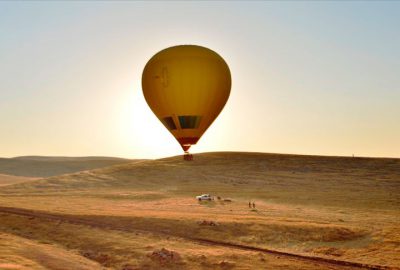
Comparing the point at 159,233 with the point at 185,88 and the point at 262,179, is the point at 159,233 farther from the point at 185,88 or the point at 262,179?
the point at 262,179

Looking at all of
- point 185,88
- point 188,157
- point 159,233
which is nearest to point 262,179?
point 188,157

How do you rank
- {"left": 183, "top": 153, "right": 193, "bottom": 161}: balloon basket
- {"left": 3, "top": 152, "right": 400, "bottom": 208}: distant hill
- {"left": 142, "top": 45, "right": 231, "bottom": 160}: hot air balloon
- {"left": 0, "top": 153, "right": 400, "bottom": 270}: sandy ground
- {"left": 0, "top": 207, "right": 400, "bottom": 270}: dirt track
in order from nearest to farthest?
{"left": 0, "top": 207, "right": 400, "bottom": 270}: dirt track < {"left": 0, "top": 153, "right": 400, "bottom": 270}: sandy ground < {"left": 183, "top": 153, "right": 193, "bottom": 161}: balloon basket < {"left": 142, "top": 45, "right": 231, "bottom": 160}: hot air balloon < {"left": 3, "top": 152, "right": 400, "bottom": 208}: distant hill

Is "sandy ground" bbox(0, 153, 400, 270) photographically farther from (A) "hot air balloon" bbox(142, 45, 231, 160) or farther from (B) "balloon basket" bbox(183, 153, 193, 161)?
(A) "hot air balloon" bbox(142, 45, 231, 160)

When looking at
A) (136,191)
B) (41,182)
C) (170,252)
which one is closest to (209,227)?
(170,252)

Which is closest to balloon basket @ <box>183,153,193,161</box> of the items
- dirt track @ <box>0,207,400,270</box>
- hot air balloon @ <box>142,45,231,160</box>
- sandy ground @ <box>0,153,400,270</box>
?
hot air balloon @ <box>142,45,231,160</box>

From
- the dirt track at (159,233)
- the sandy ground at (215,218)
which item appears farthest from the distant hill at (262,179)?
the dirt track at (159,233)

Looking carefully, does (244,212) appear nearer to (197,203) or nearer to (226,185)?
(197,203)
